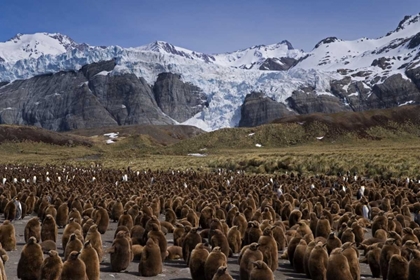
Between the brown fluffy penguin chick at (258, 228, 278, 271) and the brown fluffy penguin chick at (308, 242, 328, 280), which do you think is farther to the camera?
the brown fluffy penguin chick at (258, 228, 278, 271)

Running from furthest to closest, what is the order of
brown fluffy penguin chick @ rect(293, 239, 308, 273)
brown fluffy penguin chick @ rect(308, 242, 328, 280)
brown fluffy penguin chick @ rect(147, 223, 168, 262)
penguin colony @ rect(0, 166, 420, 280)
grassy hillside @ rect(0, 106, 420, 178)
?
grassy hillside @ rect(0, 106, 420, 178)
brown fluffy penguin chick @ rect(147, 223, 168, 262)
brown fluffy penguin chick @ rect(293, 239, 308, 273)
brown fluffy penguin chick @ rect(308, 242, 328, 280)
penguin colony @ rect(0, 166, 420, 280)

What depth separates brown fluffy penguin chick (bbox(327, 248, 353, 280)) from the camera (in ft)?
23.9

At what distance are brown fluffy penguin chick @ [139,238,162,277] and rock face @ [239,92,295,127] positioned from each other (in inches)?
6015

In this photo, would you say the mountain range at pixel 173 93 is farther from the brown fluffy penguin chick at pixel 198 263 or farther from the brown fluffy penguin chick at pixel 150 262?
the brown fluffy penguin chick at pixel 198 263

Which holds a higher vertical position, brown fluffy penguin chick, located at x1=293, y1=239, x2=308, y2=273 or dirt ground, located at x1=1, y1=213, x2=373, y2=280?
brown fluffy penguin chick, located at x1=293, y1=239, x2=308, y2=273

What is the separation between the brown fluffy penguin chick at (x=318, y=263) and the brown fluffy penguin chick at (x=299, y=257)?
2.21 ft

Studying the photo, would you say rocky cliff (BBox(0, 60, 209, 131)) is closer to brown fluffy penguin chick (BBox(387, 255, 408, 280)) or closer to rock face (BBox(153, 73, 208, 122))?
rock face (BBox(153, 73, 208, 122))

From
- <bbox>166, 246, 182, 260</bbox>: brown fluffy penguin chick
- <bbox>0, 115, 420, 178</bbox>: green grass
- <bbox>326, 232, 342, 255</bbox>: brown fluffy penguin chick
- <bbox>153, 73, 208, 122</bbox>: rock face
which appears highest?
<bbox>153, 73, 208, 122</bbox>: rock face

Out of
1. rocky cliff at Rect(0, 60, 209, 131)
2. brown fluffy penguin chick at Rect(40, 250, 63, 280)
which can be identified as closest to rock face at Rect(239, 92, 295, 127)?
rocky cliff at Rect(0, 60, 209, 131)

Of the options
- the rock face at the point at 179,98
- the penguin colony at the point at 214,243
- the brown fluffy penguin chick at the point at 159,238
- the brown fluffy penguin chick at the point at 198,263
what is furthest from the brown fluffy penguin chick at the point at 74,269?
the rock face at the point at 179,98

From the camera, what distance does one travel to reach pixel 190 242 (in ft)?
30.2

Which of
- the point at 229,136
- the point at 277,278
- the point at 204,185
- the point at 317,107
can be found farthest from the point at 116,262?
the point at 317,107

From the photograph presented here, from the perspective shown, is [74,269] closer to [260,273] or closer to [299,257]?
[260,273]

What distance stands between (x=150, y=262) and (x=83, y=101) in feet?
564
